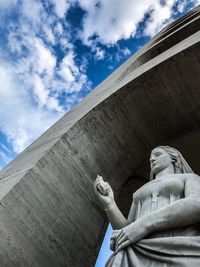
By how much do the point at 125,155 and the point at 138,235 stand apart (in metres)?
3.72

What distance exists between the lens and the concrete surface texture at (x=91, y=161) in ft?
17.8

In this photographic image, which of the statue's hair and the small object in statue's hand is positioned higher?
the small object in statue's hand

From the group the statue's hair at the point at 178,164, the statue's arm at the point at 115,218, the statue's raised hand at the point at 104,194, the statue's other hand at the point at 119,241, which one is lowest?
the statue's hair at the point at 178,164

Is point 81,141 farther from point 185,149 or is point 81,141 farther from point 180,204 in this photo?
point 180,204

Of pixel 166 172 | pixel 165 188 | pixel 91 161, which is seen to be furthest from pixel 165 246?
pixel 91 161

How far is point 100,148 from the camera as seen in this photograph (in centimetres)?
713

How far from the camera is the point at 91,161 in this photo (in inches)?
273

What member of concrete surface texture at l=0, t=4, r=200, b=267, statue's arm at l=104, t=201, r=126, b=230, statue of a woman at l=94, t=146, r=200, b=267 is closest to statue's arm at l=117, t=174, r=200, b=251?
statue of a woman at l=94, t=146, r=200, b=267

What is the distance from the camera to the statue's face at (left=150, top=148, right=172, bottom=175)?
511 cm

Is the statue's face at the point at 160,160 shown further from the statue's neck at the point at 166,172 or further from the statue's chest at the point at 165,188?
the statue's chest at the point at 165,188

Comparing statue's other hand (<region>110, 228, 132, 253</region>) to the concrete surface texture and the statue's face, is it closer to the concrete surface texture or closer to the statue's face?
the statue's face

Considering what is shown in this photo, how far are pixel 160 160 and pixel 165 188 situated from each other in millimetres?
779

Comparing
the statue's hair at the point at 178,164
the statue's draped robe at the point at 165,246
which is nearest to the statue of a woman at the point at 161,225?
the statue's draped robe at the point at 165,246

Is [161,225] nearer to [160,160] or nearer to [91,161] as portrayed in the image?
[160,160]
